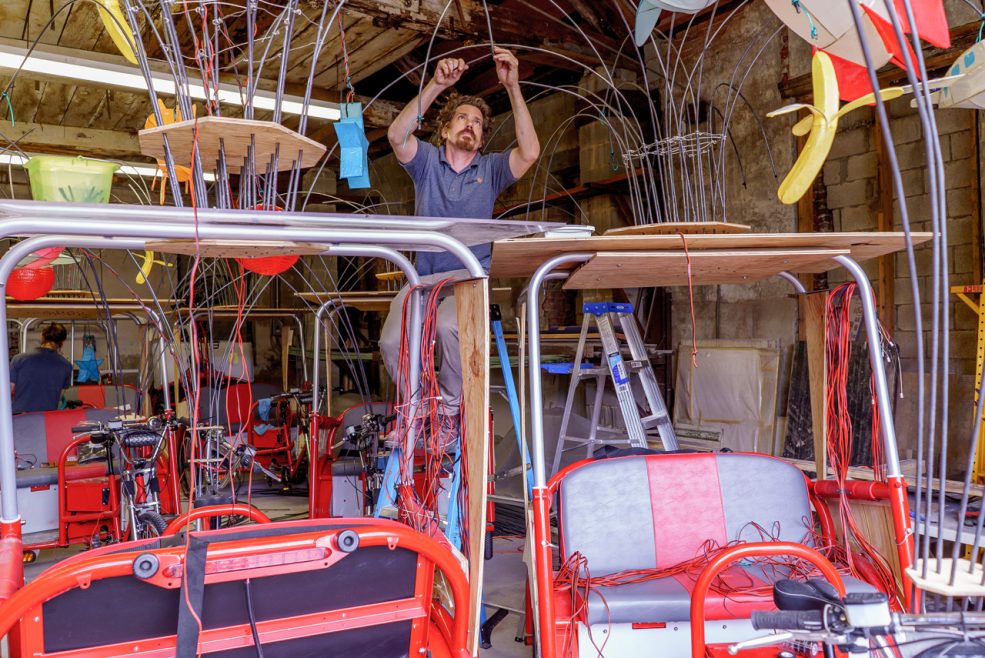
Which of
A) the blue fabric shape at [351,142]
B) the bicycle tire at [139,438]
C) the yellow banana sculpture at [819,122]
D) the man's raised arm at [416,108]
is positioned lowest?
the bicycle tire at [139,438]

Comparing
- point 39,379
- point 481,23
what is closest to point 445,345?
point 481,23

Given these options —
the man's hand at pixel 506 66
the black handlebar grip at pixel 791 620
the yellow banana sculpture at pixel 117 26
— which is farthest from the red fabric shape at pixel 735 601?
the yellow banana sculpture at pixel 117 26

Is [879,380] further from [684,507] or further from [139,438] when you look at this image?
[139,438]

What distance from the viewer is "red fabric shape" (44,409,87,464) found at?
15.3ft

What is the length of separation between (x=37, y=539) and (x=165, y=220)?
3592mm

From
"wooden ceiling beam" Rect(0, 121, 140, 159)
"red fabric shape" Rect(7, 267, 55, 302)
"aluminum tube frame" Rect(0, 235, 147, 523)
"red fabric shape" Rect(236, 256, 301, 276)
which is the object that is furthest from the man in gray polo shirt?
"wooden ceiling beam" Rect(0, 121, 140, 159)

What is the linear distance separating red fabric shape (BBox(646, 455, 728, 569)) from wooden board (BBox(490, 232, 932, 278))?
83cm

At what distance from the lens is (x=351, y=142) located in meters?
2.14

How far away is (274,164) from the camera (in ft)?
6.50

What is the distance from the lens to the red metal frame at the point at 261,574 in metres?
1.13

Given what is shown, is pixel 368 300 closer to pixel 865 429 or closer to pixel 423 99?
pixel 423 99

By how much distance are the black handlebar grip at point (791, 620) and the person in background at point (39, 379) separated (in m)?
5.82

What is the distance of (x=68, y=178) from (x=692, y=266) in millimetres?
1763

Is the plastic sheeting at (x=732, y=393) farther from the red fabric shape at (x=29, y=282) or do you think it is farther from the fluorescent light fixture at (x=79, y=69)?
the red fabric shape at (x=29, y=282)
